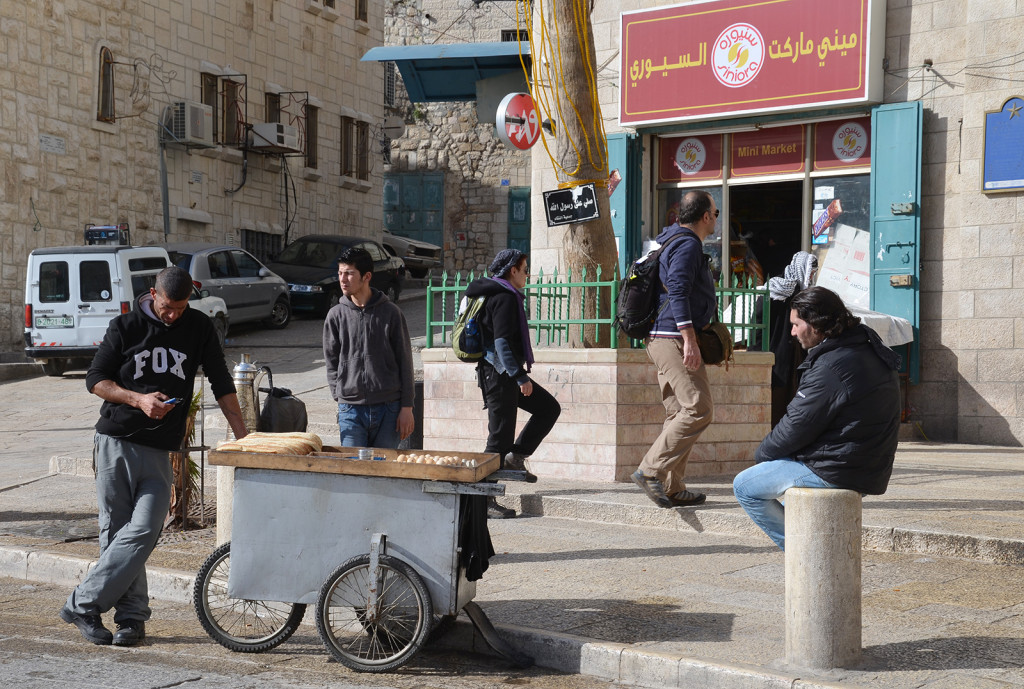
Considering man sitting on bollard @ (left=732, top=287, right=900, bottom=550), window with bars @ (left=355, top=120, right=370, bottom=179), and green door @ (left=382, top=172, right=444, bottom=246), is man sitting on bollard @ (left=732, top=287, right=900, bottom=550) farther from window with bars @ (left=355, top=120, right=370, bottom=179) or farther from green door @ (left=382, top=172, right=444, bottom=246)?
green door @ (left=382, top=172, right=444, bottom=246)

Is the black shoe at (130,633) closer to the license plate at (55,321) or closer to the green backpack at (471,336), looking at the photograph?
the green backpack at (471,336)

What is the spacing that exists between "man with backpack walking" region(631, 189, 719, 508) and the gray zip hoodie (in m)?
1.68

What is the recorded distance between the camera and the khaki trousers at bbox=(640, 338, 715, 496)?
754cm

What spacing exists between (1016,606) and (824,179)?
822 cm

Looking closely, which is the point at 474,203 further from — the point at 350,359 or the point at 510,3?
the point at 350,359

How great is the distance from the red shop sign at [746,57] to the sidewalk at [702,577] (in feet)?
15.8

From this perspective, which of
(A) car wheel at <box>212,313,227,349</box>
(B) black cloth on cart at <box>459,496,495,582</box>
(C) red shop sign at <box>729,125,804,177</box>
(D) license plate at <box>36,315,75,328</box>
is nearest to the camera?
(B) black cloth on cart at <box>459,496,495,582</box>

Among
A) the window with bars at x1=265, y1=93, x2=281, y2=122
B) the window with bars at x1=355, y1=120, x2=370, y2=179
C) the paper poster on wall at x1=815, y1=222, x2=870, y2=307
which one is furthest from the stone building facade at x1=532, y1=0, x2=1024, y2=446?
the window with bars at x1=355, y1=120, x2=370, y2=179

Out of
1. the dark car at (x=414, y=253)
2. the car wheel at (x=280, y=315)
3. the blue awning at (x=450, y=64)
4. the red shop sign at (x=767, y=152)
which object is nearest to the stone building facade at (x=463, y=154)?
the dark car at (x=414, y=253)

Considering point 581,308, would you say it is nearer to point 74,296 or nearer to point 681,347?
point 681,347

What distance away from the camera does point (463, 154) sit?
33.9m

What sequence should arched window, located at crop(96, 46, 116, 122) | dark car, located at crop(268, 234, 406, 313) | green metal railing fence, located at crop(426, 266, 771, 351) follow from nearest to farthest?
green metal railing fence, located at crop(426, 266, 771, 351), arched window, located at crop(96, 46, 116, 122), dark car, located at crop(268, 234, 406, 313)

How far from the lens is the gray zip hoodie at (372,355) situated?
7.10 metres

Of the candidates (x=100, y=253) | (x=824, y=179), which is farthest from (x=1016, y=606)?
(x=100, y=253)
